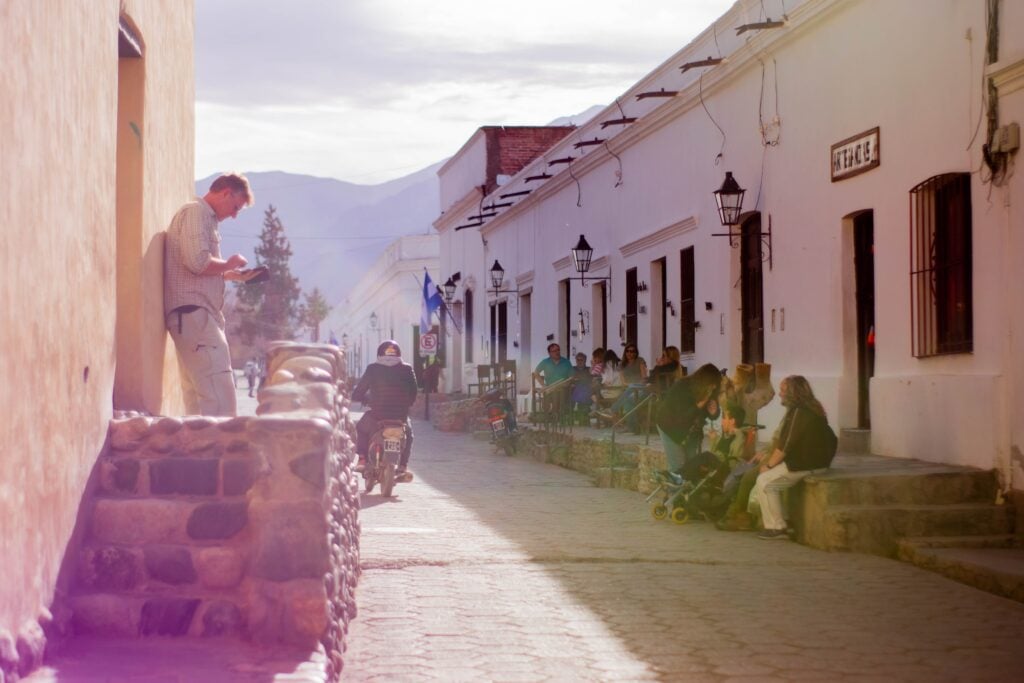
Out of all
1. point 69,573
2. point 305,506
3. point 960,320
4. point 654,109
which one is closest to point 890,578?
point 960,320

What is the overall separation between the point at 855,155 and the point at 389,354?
4.87m

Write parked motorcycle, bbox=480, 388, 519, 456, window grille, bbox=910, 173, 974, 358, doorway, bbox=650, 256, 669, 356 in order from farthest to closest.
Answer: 1. parked motorcycle, bbox=480, 388, 519, 456
2. doorway, bbox=650, 256, 669, 356
3. window grille, bbox=910, 173, 974, 358

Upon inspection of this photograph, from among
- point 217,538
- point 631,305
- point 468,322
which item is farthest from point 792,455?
point 468,322

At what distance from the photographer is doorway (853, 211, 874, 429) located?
1459 cm

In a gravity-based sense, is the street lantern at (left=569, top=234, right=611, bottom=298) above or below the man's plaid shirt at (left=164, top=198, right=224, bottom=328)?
above

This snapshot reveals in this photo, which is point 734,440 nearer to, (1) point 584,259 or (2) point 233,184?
(2) point 233,184

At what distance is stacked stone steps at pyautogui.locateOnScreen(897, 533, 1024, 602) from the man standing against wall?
15.0ft

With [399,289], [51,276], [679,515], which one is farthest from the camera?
[399,289]

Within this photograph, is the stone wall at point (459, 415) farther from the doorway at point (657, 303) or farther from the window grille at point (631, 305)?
the doorway at point (657, 303)

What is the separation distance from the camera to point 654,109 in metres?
21.6

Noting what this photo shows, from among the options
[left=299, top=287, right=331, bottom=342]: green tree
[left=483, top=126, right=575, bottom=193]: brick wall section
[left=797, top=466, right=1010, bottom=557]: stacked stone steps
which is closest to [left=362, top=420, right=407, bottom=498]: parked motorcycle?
[left=797, top=466, right=1010, bottom=557]: stacked stone steps

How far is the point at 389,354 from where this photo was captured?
1517 cm

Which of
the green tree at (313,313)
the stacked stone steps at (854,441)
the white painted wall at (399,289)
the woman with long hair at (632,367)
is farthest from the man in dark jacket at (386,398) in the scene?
the green tree at (313,313)

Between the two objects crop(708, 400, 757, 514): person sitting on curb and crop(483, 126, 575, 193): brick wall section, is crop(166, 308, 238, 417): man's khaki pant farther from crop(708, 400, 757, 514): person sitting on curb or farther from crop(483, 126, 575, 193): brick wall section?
crop(483, 126, 575, 193): brick wall section
